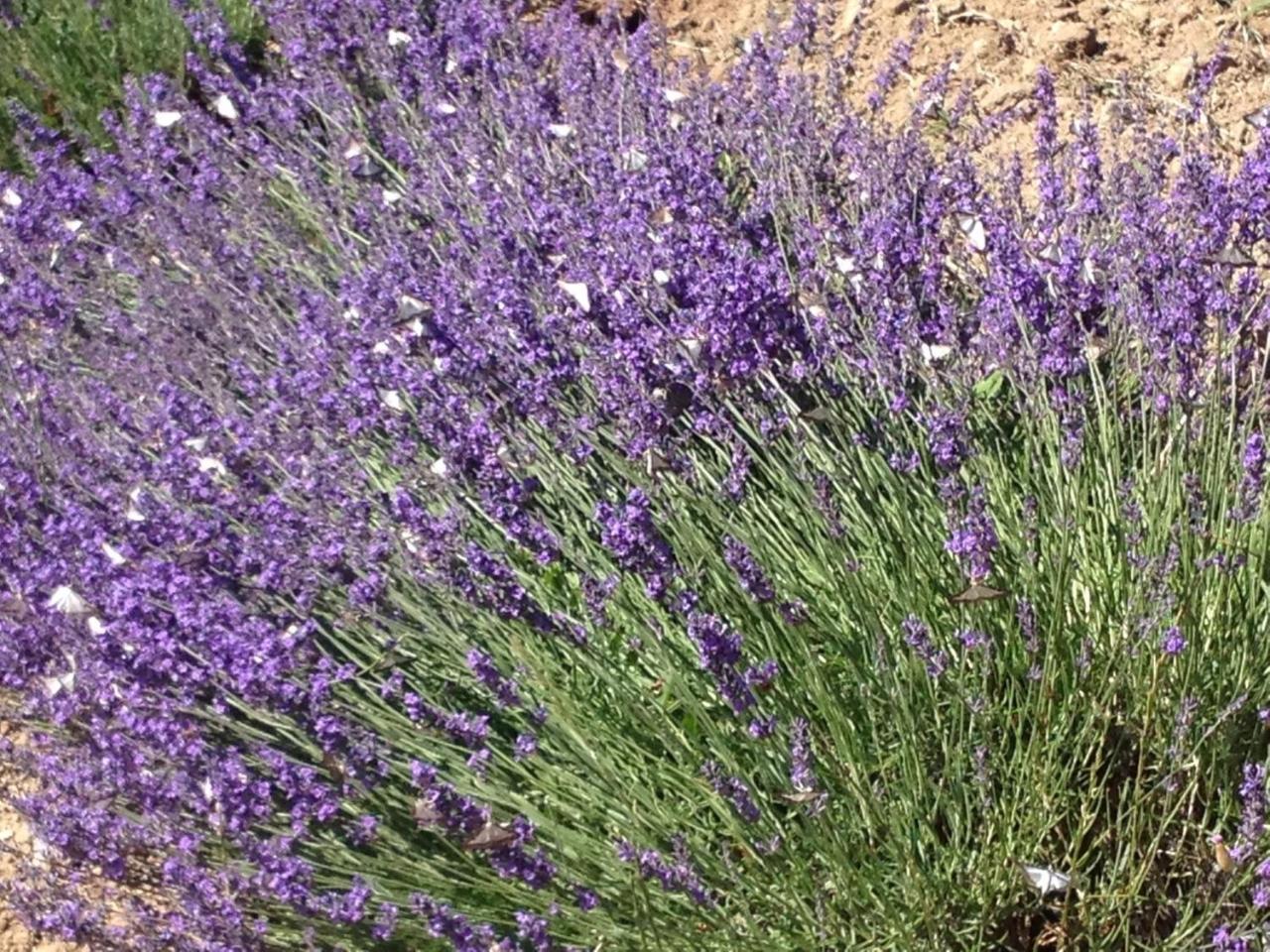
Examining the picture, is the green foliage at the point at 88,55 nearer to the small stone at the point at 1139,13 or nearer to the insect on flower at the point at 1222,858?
the small stone at the point at 1139,13

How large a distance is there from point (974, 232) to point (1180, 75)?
190cm

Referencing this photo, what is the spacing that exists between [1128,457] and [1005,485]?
377 mm

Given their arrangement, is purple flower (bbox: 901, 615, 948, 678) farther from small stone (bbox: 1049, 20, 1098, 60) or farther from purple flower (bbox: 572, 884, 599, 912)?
small stone (bbox: 1049, 20, 1098, 60)

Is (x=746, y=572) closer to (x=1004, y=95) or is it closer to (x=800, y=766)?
(x=800, y=766)

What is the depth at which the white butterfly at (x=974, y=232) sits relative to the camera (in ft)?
8.76

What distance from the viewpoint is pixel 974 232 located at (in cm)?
269

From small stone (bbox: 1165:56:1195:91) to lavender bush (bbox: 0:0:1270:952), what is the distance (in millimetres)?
1303

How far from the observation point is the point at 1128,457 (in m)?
2.86

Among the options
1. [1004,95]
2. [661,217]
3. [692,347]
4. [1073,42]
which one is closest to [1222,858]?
A: [692,347]

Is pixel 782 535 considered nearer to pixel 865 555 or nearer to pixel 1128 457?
pixel 865 555

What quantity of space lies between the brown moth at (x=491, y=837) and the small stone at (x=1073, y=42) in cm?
316

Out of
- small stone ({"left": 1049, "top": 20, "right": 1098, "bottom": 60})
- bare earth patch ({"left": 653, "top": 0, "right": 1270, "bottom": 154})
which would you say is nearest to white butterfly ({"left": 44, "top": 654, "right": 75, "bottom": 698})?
bare earth patch ({"left": 653, "top": 0, "right": 1270, "bottom": 154})

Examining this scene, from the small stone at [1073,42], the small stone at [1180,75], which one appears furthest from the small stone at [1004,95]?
the small stone at [1180,75]

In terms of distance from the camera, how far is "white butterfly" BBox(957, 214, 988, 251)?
8.76 ft
